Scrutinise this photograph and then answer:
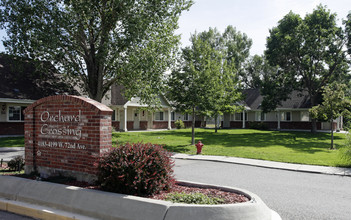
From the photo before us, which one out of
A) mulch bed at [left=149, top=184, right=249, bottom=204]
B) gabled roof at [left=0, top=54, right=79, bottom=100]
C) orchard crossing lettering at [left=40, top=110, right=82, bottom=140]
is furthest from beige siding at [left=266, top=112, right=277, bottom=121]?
orchard crossing lettering at [left=40, top=110, right=82, bottom=140]

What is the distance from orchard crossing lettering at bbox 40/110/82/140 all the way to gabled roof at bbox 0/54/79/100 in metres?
15.1

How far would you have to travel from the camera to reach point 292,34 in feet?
107

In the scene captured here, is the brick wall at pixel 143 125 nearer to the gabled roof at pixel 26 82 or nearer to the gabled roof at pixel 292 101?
the gabled roof at pixel 26 82

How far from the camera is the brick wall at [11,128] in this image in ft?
75.4

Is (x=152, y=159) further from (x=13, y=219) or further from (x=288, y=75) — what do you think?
(x=288, y=75)

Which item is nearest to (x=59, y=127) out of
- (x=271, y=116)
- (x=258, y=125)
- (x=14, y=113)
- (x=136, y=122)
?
(x=14, y=113)

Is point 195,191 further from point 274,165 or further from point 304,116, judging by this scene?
point 304,116

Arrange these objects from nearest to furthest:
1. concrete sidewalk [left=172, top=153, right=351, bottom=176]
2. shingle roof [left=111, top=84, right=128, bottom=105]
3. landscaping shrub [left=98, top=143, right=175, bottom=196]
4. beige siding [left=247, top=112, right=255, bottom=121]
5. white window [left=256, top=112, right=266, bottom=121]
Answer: landscaping shrub [left=98, top=143, right=175, bottom=196] < concrete sidewalk [left=172, top=153, right=351, bottom=176] < shingle roof [left=111, top=84, right=128, bottom=105] < white window [left=256, top=112, right=266, bottom=121] < beige siding [left=247, top=112, right=255, bottom=121]

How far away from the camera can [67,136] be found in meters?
7.48

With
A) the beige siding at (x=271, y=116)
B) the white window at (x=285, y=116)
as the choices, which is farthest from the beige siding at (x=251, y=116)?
the white window at (x=285, y=116)

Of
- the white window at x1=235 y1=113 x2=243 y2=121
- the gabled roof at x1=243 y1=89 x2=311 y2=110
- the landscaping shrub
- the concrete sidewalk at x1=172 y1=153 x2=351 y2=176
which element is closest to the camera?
the landscaping shrub

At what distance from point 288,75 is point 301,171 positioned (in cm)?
2542

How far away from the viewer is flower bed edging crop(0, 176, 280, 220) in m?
4.80

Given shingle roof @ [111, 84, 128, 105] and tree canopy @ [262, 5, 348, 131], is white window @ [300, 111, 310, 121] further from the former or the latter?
shingle roof @ [111, 84, 128, 105]
